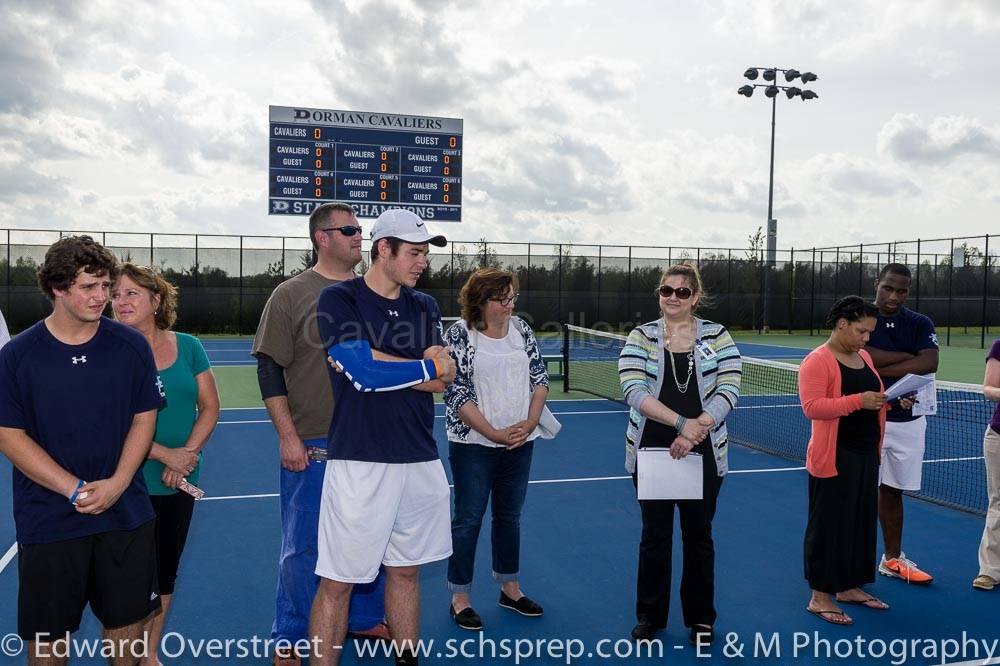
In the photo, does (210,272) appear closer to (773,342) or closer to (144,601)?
(773,342)

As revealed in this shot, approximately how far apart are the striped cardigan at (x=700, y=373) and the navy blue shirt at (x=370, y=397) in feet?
4.19

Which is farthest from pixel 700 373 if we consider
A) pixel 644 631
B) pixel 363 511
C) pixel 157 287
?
pixel 157 287

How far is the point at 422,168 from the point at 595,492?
47.7 ft

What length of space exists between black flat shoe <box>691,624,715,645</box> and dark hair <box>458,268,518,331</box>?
6.44ft

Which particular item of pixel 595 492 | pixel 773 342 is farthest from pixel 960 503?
pixel 773 342

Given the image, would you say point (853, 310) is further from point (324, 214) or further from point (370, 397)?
point (324, 214)

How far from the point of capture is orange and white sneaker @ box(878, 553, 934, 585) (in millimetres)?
4871

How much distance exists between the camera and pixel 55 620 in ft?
8.71

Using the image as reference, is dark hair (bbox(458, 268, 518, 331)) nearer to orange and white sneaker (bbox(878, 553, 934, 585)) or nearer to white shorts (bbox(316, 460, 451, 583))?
white shorts (bbox(316, 460, 451, 583))

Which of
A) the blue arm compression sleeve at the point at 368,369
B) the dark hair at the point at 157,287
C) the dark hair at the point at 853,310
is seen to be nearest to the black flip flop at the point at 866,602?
the dark hair at the point at 853,310

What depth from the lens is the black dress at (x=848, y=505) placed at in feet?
14.2

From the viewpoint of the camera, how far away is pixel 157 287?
348 centimetres

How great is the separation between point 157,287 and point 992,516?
498cm

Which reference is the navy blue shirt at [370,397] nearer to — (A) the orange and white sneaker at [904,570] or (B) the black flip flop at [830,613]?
(B) the black flip flop at [830,613]
